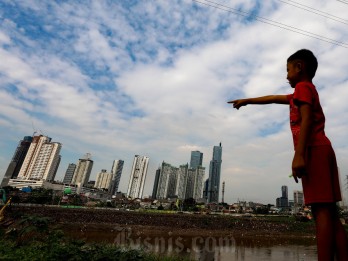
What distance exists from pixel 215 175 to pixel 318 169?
150917mm

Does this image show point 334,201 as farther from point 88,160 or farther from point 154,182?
point 88,160

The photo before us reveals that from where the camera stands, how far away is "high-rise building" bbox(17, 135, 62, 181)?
114 m

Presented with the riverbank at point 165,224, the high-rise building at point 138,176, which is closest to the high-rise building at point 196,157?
the high-rise building at point 138,176

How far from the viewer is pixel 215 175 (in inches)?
5856

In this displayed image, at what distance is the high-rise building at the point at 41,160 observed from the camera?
11438 centimetres

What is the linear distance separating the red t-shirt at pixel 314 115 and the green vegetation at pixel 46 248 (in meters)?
2.82

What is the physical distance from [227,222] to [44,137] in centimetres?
10733

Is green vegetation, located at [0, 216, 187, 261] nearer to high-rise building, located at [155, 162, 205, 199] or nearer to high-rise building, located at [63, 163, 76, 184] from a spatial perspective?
high-rise building, located at [155, 162, 205, 199]

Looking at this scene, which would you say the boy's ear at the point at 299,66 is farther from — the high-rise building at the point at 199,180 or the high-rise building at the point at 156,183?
the high-rise building at the point at 156,183

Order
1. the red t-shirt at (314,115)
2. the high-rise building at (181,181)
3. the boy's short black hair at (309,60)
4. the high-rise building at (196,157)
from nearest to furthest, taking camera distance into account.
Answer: the red t-shirt at (314,115) < the boy's short black hair at (309,60) < the high-rise building at (181,181) < the high-rise building at (196,157)

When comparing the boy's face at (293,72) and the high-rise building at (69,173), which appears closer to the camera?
the boy's face at (293,72)

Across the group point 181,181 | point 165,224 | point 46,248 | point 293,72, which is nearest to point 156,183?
point 181,181

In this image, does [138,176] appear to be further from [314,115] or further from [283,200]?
[314,115]

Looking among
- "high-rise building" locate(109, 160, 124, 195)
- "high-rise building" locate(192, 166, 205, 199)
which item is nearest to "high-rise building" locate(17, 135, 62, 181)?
"high-rise building" locate(109, 160, 124, 195)
